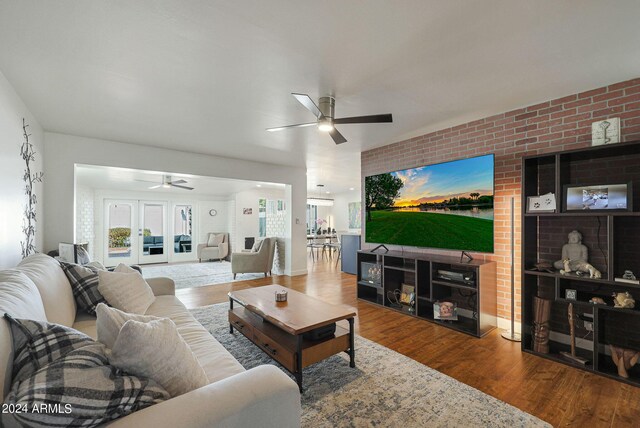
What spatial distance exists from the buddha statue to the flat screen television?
642 mm

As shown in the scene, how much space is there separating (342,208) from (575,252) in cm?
892

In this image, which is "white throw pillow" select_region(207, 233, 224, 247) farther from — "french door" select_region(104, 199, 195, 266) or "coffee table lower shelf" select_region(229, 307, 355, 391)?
"coffee table lower shelf" select_region(229, 307, 355, 391)

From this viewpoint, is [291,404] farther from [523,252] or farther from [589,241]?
[589,241]

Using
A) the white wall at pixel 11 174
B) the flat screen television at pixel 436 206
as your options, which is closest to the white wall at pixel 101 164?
the white wall at pixel 11 174

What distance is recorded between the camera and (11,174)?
93.1 inches

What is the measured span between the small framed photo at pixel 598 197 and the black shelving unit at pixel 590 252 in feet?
0.17

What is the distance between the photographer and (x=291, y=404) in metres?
1.06

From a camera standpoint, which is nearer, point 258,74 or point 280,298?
point 258,74

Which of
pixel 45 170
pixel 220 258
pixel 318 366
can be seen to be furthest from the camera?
pixel 220 258

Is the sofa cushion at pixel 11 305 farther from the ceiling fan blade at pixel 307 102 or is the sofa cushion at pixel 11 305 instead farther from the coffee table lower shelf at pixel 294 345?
the ceiling fan blade at pixel 307 102

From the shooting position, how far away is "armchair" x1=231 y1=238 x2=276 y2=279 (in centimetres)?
562

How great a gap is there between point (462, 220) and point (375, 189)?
1431mm

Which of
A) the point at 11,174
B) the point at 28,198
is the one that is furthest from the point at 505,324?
the point at 28,198

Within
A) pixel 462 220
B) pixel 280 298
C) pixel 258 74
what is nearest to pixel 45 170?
pixel 258 74
